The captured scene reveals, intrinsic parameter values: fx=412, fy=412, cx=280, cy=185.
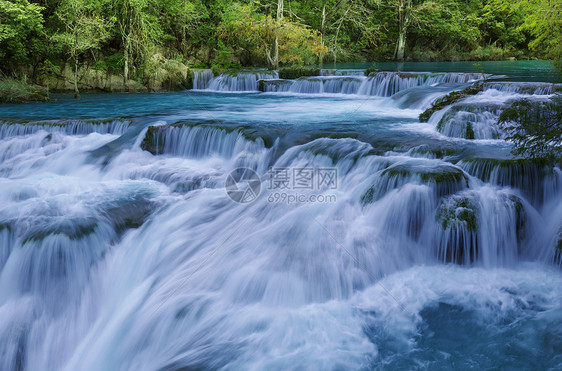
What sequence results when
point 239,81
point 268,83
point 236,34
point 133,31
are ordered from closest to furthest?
point 133,31 → point 268,83 → point 239,81 → point 236,34

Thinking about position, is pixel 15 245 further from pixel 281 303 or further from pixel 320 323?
pixel 320 323

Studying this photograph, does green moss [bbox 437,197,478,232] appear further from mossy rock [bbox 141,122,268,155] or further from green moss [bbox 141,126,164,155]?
green moss [bbox 141,126,164,155]

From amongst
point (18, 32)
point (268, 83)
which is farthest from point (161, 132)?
point (18, 32)

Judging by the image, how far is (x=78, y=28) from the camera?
48.7 ft

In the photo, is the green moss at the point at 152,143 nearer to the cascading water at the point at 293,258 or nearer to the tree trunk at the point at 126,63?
the cascading water at the point at 293,258

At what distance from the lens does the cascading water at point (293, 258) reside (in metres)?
3.71

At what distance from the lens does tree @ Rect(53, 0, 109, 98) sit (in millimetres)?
14422

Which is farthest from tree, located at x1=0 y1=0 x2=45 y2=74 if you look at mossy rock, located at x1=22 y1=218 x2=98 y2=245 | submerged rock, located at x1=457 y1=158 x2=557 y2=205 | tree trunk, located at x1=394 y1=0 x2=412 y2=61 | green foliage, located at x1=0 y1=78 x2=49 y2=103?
tree trunk, located at x1=394 y1=0 x2=412 y2=61

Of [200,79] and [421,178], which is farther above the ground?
[200,79]

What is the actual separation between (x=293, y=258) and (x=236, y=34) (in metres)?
16.4

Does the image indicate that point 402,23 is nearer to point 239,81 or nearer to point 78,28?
point 239,81

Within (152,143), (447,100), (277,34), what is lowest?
(152,143)

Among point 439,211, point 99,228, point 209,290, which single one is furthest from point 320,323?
point 99,228

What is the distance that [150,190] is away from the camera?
6863 millimetres
